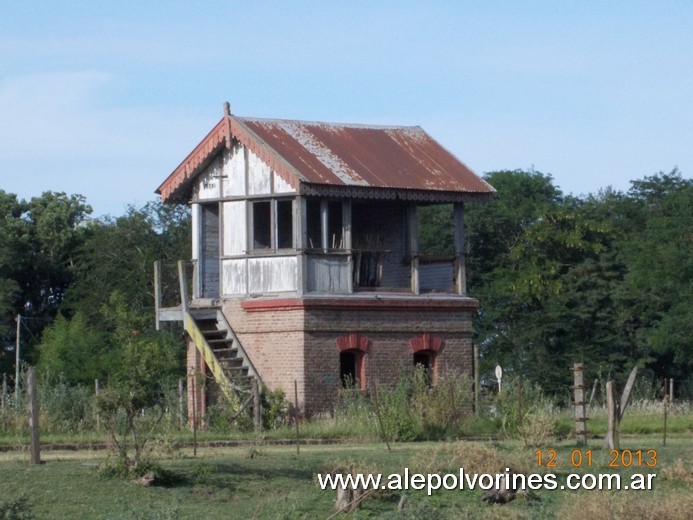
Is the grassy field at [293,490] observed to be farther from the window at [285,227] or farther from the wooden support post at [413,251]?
the window at [285,227]

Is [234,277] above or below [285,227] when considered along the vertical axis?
below

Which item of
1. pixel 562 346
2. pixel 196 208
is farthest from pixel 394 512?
pixel 562 346

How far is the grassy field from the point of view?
1859cm

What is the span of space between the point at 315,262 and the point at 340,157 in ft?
9.76

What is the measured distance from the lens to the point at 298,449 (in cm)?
2638

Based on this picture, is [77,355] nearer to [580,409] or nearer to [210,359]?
[210,359]

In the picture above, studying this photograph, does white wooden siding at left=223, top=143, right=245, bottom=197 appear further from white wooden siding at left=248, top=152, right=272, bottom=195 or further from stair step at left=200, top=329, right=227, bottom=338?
stair step at left=200, top=329, right=227, bottom=338

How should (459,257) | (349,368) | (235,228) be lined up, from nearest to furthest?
(235,228)
(349,368)
(459,257)

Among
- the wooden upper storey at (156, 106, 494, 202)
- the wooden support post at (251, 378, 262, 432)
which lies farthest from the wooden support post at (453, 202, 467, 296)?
the wooden support post at (251, 378, 262, 432)

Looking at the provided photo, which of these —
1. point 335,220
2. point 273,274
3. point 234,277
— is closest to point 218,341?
point 234,277

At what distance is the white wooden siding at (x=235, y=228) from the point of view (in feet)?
112

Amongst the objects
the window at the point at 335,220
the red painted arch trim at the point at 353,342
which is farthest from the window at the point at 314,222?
the red painted arch trim at the point at 353,342
